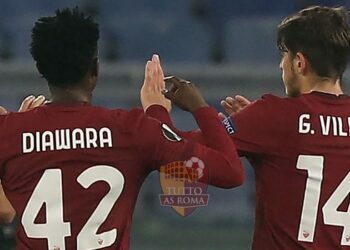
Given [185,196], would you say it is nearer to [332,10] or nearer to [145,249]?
[332,10]

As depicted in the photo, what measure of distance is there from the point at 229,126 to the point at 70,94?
53cm

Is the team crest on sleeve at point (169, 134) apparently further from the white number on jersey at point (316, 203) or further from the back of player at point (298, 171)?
the white number on jersey at point (316, 203)

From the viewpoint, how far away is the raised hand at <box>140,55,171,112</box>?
11.5 feet

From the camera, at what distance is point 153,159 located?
11.0 ft

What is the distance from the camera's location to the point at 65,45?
333 cm

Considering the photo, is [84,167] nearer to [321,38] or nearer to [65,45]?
[65,45]

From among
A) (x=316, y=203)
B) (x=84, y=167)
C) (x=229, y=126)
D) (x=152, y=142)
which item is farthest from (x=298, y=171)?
(x=84, y=167)

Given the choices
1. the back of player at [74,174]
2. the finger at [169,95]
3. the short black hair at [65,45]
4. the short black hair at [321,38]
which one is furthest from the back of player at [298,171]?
the short black hair at [65,45]

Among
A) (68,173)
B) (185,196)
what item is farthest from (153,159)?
(185,196)

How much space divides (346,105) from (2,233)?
165cm

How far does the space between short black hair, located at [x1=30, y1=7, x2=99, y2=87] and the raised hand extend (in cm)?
23

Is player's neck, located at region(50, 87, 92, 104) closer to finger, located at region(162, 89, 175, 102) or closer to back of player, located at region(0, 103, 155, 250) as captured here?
back of player, located at region(0, 103, 155, 250)

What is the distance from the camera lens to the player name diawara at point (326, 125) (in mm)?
3584

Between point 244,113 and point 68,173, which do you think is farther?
point 244,113
